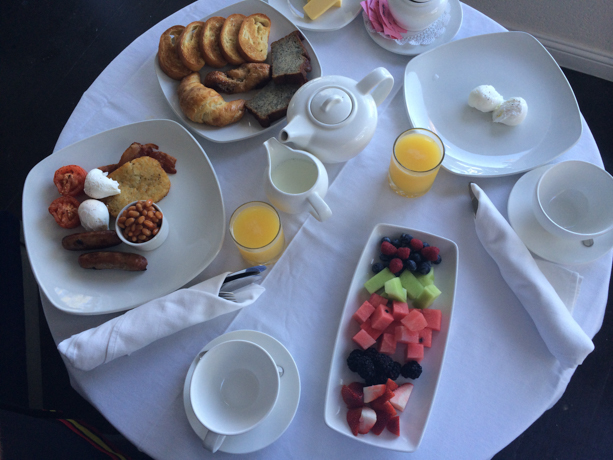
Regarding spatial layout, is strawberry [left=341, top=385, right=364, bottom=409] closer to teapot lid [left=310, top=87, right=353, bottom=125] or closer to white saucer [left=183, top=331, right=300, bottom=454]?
white saucer [left=183, top=331, right=300, bottom=454]

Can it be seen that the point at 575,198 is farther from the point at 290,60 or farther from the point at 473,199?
the point at 290,60

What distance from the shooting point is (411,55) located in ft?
4.06

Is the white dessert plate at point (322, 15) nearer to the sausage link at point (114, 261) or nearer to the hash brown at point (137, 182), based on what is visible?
the hash brown at point (137, 182)

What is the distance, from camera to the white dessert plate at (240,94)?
1131mm

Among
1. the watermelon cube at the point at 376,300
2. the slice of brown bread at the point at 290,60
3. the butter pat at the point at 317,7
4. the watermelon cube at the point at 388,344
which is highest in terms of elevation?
the butter pat at the point at 317,7

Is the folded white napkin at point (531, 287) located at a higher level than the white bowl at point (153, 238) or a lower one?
lower

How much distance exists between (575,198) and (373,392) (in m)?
0.70

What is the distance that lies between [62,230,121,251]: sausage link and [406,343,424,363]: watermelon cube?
75 cm

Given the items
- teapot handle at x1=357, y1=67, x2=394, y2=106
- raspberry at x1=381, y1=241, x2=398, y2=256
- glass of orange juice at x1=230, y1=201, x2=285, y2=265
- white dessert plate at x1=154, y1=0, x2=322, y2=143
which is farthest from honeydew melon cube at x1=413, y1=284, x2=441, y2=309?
white dessert plate at x1=154, y1=0, x2=322, y2=143

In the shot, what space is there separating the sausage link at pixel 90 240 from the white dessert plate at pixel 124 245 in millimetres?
31

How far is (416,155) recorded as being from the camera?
3.43 feet

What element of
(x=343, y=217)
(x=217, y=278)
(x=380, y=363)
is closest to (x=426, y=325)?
(x=380, y=363)

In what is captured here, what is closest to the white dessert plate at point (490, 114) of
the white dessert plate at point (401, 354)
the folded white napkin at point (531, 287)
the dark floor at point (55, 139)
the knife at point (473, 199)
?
the knife at point (473, 199)

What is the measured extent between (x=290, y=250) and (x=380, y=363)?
349mm
